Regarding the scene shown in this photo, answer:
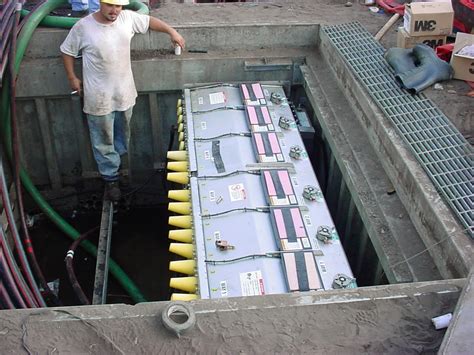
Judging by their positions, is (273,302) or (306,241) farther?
(306,241)

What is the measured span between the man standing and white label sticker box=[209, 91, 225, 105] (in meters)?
0.60

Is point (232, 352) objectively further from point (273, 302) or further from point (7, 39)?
point (7, 39)

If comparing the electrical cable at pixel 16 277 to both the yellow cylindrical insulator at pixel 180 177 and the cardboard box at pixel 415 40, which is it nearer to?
the yellow cylindrical insulator at pixel 180 177

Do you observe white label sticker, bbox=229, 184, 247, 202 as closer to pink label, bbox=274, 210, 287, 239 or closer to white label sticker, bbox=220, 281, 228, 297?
pink label, bbox=274, 210, 287, 239

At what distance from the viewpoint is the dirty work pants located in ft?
20.6

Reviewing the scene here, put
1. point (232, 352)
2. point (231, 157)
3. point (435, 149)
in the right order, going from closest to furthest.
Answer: point (232, 352), point (435, 149), point (231, 157)

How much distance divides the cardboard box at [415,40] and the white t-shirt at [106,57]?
8.53 feet

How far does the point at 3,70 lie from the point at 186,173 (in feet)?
6.53

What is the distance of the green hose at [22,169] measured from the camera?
5.96 meters

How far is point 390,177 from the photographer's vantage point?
189 inches

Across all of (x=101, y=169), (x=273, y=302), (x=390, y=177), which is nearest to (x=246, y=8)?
(x=101, y=169)

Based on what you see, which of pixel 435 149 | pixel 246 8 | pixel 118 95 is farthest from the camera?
pixel 246 8

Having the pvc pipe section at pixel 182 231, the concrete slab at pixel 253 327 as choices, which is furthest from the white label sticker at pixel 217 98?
the concrete slab at pixel 253 327

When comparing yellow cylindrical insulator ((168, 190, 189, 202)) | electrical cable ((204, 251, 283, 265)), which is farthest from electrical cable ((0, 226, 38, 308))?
yellow cylindrical insulator ((168, 190, 189, 202))
